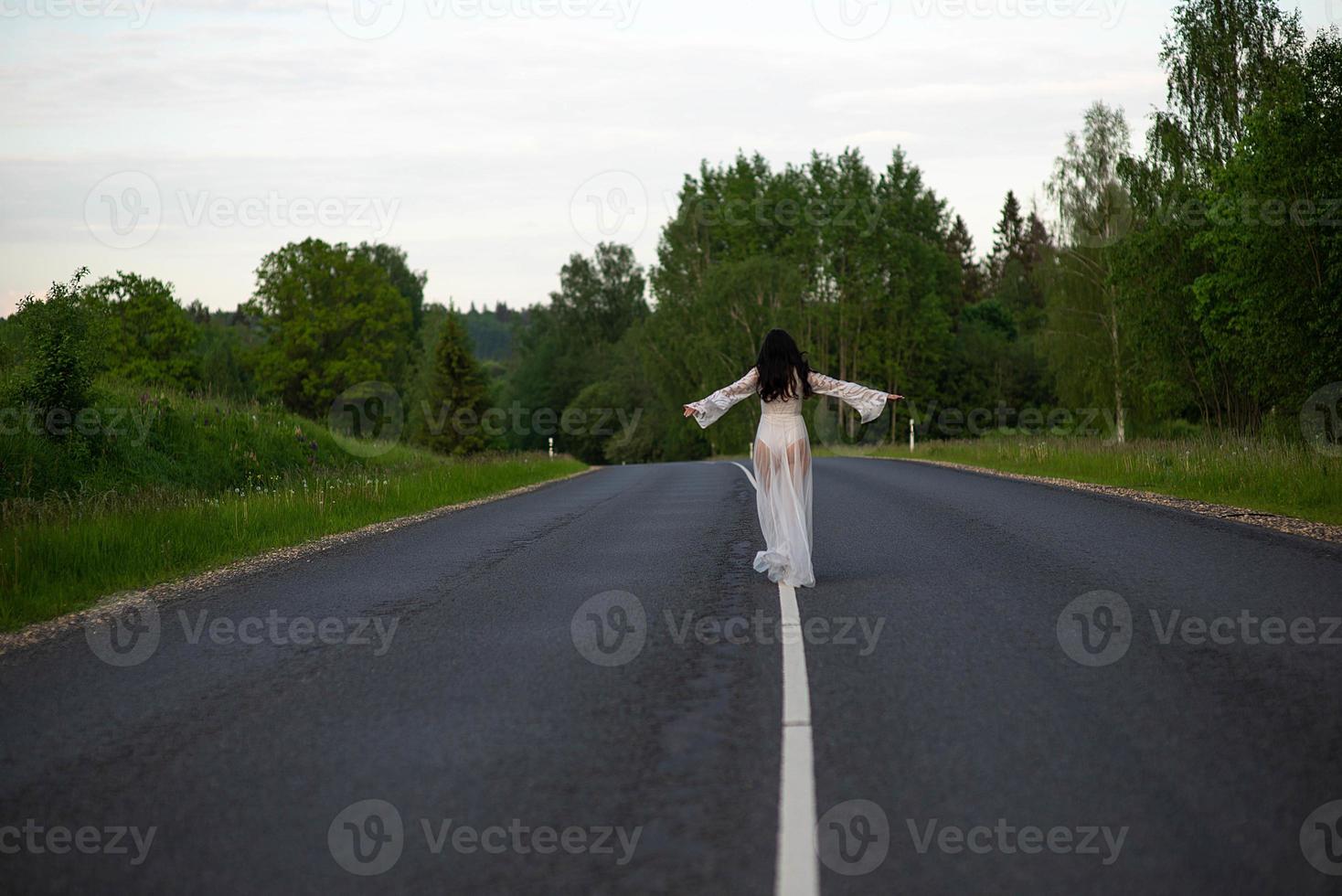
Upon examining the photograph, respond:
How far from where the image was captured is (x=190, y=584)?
34.1 ft

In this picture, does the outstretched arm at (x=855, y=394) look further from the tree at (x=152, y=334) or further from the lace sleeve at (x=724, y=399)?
the tree at (x=152, y=334)

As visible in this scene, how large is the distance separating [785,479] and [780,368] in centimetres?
95

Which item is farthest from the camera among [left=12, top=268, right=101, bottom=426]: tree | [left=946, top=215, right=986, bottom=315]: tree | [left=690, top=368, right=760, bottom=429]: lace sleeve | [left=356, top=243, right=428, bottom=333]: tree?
[left=946, top=215, right=986, bottom=315]: tree

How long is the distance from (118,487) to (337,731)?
54.9ft

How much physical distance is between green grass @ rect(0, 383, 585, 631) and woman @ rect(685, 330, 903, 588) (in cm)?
585

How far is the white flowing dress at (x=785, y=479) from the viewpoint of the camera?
9.14 m

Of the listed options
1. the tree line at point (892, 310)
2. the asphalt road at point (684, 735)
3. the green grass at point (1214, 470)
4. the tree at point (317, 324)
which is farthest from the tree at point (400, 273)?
the asphalt road at point (684, 735)

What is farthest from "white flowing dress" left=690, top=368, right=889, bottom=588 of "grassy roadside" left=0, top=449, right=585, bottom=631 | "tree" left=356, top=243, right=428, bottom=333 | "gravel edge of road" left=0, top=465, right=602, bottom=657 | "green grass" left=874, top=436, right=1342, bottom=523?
"tree" left=356, top=243, right=428, bottom=333

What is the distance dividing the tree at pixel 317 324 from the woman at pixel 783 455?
207ft

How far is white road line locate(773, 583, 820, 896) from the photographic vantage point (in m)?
3.46

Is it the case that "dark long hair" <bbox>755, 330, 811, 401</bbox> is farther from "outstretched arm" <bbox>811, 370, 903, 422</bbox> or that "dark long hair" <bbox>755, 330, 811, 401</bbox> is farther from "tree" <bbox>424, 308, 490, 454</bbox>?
"tree" <bbox>424, 308, 490, 454</bbox>

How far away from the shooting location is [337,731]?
17.0ft

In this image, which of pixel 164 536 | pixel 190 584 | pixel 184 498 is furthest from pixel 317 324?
pixel 190 584

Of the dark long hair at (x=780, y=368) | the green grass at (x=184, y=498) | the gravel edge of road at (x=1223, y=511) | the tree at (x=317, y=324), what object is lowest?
the gravel edge of road at (x=1223, y=511)
